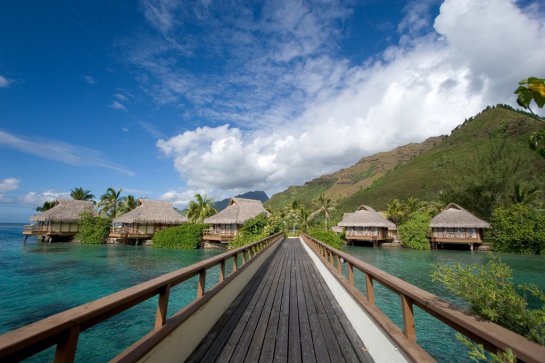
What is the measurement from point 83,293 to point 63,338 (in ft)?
44.6

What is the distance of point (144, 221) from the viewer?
34344 mm

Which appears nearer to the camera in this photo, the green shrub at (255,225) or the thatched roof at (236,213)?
the green shrub at (255,225)

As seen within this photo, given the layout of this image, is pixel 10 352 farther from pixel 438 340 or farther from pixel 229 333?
pixel 438 340

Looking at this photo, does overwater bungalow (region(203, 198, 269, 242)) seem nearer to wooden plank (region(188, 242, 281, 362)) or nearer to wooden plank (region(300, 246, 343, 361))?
wooden plank (region(300, 246, 343, 361))

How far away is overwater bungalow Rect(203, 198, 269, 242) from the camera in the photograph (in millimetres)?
31895

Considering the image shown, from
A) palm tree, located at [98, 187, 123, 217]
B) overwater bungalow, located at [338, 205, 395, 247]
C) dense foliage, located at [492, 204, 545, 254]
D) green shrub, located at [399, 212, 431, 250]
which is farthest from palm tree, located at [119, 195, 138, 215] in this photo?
dense foliage, located at [492, 204, 545, 254]

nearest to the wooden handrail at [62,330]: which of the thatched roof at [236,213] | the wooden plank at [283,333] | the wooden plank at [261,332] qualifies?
the wooden plank at [261,332]

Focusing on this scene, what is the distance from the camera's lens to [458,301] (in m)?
10.4

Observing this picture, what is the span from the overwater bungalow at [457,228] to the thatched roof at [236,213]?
2190 cm

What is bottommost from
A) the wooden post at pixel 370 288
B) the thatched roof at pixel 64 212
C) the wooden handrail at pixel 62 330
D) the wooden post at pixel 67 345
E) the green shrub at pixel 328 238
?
the green shrub at pixel 328 238

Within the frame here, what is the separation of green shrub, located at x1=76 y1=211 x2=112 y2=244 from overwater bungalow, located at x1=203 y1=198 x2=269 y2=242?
597 inches

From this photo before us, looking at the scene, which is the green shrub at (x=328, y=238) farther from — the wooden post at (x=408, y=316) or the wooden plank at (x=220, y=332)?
the wooden post at (x=408, y=316)

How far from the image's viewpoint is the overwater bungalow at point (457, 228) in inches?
1210

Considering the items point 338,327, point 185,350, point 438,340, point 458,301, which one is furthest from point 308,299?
point 458,301
